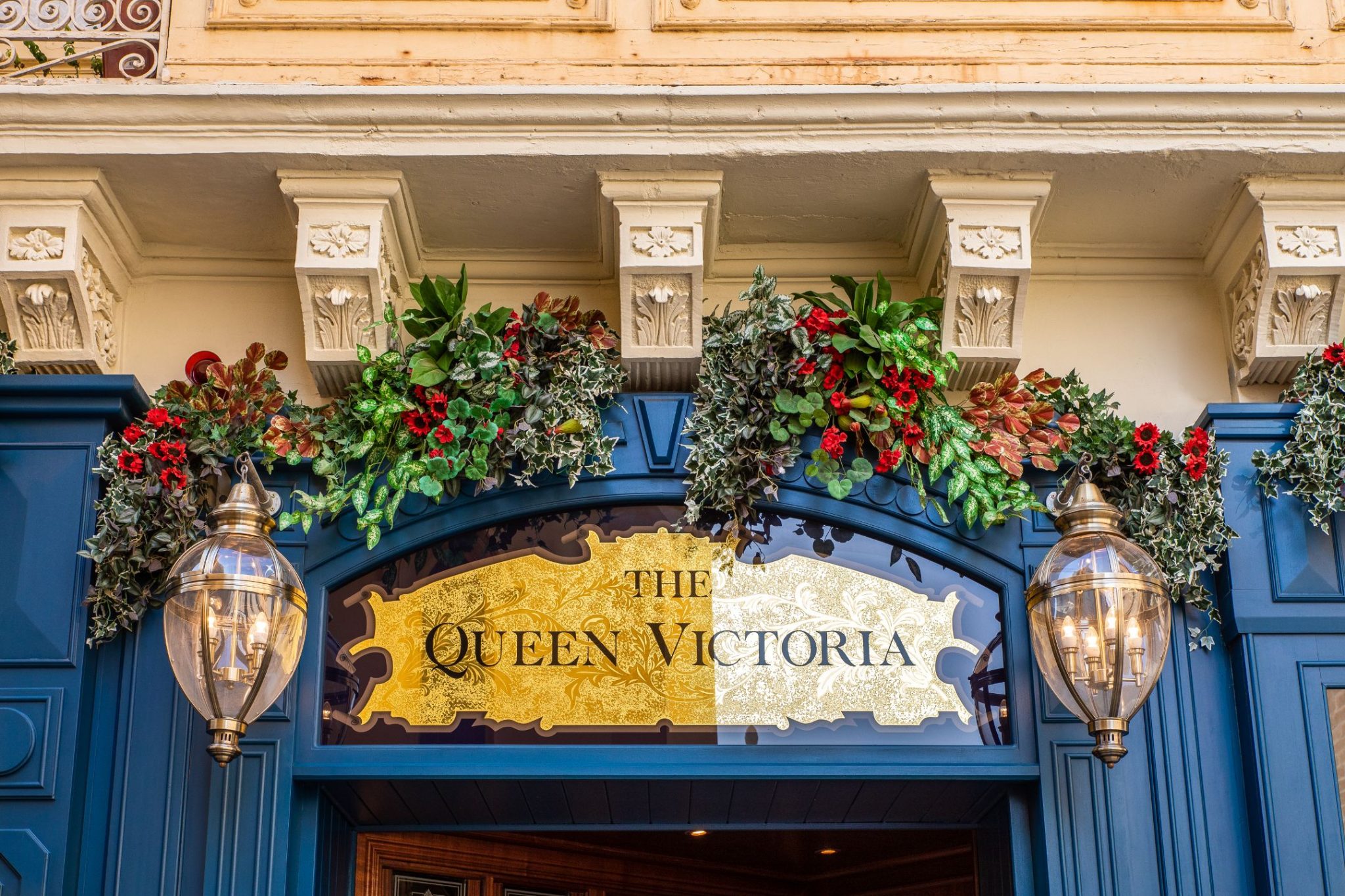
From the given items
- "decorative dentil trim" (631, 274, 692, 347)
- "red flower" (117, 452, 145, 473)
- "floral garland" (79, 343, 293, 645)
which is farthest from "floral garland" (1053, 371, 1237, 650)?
"red flower" (117, 452, 145, 473)

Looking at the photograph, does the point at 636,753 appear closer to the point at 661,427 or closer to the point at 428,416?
the point at 661,427

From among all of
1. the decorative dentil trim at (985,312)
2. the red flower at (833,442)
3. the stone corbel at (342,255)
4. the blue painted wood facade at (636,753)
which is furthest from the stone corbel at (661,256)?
the decorative dentil trim at (985,312)

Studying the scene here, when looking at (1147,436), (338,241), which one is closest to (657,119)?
(338,241)

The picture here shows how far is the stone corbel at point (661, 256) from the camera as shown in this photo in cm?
469

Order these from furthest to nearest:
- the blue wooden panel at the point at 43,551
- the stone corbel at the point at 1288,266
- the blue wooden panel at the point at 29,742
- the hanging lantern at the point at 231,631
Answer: the stone corbel at the point at 1288,266
the blue wooden panel at the point at 43,551
the blue wooden panel at the point at 29,742
the hanging lantern at the point at 231,631

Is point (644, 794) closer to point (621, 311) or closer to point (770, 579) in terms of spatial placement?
point (770, 579)

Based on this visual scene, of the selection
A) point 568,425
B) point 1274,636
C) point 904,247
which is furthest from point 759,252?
point 1274,636

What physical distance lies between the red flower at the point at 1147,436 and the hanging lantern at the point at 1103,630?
469 millimetres

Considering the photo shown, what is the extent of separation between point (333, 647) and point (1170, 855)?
8.12ft

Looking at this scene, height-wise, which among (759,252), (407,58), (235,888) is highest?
(407,58)

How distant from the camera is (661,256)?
4.68 metres

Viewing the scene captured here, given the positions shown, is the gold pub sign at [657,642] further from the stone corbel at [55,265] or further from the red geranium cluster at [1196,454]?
the stone corbel at [55,265]

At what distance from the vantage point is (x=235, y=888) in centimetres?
425

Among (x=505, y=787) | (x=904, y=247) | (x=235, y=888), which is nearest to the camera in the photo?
(x=235, y=888)
